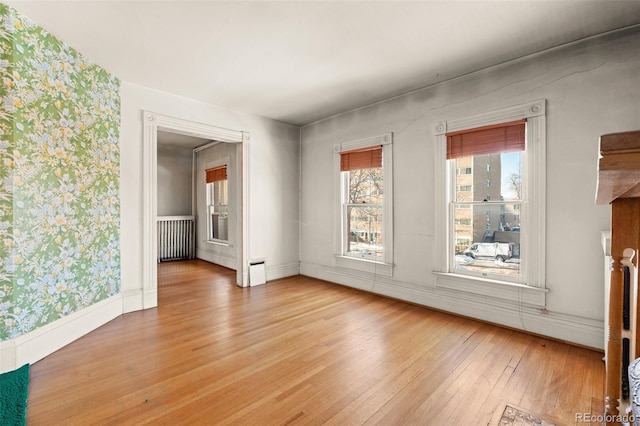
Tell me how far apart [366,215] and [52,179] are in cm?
354

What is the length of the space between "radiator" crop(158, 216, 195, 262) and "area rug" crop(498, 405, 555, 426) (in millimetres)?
6838

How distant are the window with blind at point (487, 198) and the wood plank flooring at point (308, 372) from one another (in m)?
0.69

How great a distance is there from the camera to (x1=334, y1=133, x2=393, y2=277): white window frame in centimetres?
399

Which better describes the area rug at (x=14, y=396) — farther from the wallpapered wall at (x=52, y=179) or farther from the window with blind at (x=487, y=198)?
the window with blind at (x=487, y=198)

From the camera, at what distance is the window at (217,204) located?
6.46m

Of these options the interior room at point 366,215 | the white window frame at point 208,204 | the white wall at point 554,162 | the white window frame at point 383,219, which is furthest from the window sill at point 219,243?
the white wall at point 554,162

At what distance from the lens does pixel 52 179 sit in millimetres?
2572

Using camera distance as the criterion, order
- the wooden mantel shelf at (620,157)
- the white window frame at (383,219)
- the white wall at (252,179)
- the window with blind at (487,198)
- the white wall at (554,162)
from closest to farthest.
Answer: the wooden mantel shelf at (620,157) < the white wall at (554,162) < the window with blind at (487,198) < the white wall at (252,179) < the white window frame at (383,219)

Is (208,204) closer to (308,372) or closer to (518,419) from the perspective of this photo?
(308,372)

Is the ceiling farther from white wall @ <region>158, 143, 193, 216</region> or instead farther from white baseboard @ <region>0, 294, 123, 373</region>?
white wall @ <region>158, 143, 193, 216</region>

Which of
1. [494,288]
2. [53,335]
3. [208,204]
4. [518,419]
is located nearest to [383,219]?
[494,288]

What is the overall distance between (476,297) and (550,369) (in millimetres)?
1029

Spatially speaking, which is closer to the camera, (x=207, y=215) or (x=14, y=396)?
(x=14, y=396)

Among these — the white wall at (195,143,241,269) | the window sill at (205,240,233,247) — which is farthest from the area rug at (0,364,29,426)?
the window sill at (205,240,233,247)
